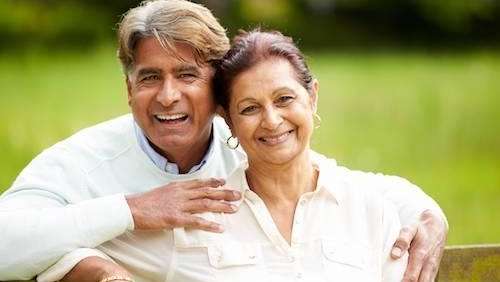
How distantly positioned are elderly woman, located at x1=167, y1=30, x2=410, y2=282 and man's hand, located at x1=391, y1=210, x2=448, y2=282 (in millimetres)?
36

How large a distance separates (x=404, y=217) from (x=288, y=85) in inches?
24.7

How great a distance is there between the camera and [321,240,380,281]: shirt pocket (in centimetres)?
340

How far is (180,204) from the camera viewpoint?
11.0 feet

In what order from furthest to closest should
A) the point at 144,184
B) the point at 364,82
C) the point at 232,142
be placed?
the point at 364,82, the point at 232,142, the point at 144,184

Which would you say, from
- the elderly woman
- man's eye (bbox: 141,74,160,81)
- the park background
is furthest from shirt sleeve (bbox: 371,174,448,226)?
the park background

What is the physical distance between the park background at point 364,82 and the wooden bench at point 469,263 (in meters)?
1.56

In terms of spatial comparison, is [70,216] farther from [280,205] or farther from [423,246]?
[423,246]

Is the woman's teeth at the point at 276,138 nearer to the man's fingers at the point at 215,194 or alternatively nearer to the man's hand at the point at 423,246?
the man's fingers at the point at 215,194

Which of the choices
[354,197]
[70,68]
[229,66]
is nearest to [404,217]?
[354,197]

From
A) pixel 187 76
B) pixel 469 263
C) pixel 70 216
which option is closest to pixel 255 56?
pixel 187 76

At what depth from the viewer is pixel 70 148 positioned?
3.62m

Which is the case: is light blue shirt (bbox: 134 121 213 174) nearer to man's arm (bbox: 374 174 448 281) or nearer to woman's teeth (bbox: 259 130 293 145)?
woman's teeth (bbox: 259 130 293 145)

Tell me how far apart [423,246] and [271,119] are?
66cm

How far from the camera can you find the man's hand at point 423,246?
3475 millimetres
